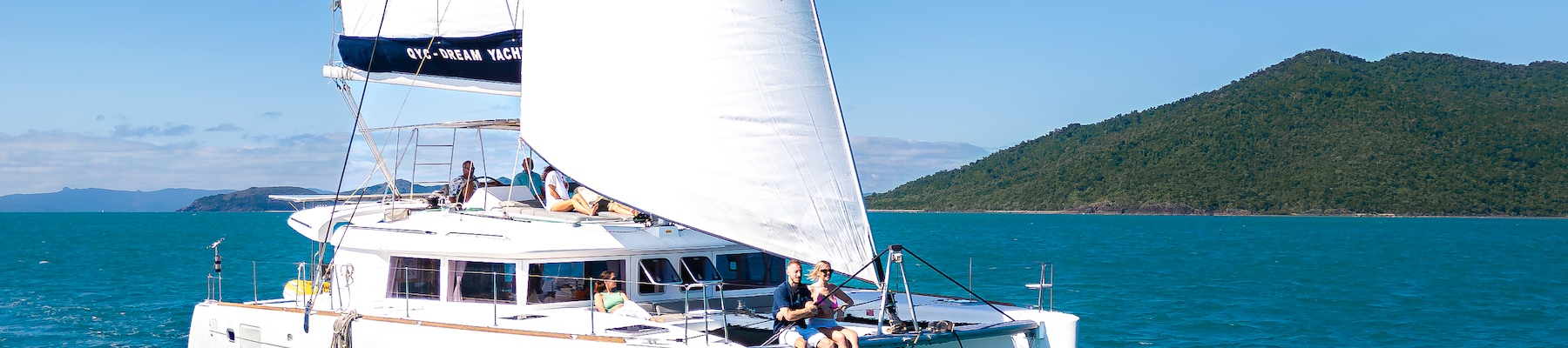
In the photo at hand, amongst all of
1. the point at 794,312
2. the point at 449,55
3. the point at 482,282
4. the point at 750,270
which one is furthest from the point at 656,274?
the point at 449,55

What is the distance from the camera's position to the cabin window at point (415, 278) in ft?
37.3

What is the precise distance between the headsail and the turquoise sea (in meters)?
3.28

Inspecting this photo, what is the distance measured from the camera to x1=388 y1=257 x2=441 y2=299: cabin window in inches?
447

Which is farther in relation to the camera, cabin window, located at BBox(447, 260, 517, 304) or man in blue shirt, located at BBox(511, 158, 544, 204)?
man in blue shirt, located at BBox(511, 158, 544, 204)

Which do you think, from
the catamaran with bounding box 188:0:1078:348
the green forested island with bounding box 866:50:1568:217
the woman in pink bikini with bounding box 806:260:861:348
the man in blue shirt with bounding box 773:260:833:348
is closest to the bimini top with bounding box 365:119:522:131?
the catamaran with bounding box 188:0:1078:348

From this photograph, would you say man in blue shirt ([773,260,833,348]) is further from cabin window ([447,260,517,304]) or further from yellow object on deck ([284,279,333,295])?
yellow object on deck ([284,279,333,295])

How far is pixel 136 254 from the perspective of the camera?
147 ft

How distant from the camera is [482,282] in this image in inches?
435

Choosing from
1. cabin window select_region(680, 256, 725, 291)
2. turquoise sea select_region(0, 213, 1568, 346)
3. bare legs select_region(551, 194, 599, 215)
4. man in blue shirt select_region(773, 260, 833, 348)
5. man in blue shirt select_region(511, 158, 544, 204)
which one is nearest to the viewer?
man in blue shirt select_region(773, 260, 833, 348)

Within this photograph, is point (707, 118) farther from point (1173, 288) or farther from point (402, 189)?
point (1173, 288)

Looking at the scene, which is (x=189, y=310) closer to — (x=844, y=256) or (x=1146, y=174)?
(x=844, y=256)

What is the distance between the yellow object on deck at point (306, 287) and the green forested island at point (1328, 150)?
108 m

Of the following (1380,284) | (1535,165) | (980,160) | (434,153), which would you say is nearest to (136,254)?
(434,153)

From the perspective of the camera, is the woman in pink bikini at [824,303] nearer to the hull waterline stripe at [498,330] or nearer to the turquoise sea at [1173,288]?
the hull waterline stripe at [498,330]
